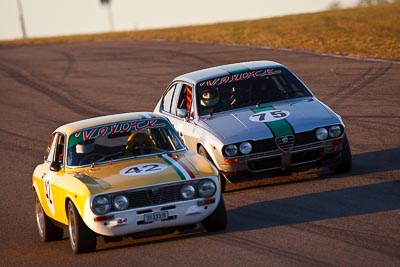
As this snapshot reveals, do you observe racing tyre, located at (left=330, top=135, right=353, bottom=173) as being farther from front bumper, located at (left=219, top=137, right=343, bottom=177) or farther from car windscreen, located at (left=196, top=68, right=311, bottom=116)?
car windscreen, located at (left=196, top=68, right=311, bottom=116)

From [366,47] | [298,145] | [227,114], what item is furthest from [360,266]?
[366,47]

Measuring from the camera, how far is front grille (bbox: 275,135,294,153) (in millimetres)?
12781

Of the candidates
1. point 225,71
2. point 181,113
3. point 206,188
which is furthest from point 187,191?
point 225,71

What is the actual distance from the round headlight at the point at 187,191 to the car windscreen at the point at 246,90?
3.73m

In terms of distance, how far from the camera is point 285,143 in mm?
12805

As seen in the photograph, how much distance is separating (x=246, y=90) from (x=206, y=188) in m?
3.93

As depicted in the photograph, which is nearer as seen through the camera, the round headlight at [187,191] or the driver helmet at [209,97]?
the round headlight at [187,191]

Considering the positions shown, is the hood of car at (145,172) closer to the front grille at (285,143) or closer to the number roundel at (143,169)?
the number roundel at (143,169)

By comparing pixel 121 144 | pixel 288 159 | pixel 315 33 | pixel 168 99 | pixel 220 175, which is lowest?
pixel 315 33

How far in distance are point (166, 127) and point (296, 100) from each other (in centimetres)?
279

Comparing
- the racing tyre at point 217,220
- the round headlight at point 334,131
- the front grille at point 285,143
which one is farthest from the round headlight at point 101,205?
the round headlight at point 334,131

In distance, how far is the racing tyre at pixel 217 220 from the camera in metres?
10.5

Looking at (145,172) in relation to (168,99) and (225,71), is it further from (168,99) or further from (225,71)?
(168,99)

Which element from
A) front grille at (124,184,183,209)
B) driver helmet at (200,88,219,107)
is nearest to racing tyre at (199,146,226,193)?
driver helmet at (200,88,219,107)
